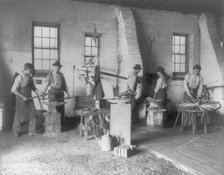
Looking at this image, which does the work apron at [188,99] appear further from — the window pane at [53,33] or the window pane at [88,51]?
the window pane at [53,33]

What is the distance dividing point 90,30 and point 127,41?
153 cm

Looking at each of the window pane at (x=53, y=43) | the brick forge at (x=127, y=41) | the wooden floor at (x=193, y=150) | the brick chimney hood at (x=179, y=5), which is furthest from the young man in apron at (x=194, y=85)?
the window pane at (x=53, y=43)

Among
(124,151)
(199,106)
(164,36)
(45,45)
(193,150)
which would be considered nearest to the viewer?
(124,151)

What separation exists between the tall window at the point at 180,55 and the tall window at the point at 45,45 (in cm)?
533

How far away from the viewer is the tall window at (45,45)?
10.0m

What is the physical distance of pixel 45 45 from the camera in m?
10.1

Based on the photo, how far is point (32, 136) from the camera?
783cm

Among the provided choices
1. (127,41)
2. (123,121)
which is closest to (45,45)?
(127,41)

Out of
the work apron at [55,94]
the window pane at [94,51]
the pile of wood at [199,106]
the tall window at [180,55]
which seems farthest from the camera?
the tall window at [180,55]

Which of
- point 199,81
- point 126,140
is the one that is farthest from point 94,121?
point 199,81

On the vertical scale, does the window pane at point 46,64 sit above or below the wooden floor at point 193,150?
above

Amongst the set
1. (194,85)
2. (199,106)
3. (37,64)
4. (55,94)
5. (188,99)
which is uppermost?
(37,64)

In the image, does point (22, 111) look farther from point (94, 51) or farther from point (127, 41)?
point (127, 41)

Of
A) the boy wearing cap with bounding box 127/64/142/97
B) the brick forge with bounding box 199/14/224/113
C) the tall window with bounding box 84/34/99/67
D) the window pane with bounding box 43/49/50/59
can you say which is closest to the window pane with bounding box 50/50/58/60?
the window pane with bounding box 43/49/50/59
